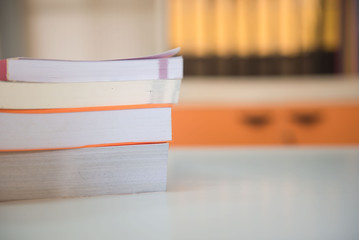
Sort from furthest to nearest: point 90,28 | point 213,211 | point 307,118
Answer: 1. point 90,28
2. point 307,118
3. point 213,211

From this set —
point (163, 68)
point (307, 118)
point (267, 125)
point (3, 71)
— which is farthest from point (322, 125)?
point (3, 71)

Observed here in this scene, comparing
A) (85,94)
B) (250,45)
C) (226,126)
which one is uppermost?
(250,45)

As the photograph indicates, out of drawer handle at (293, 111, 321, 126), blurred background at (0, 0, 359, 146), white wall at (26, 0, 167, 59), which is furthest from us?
white wall at (26, 0, 167, 59)

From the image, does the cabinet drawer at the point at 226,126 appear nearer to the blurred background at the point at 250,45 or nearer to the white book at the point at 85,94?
the blurred background at the point at 250,45

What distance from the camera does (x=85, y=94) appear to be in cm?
34

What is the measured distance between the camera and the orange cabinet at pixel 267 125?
1733mm

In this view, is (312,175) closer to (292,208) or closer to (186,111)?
(292,208)

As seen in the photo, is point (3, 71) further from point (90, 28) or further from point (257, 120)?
point (90, 28)

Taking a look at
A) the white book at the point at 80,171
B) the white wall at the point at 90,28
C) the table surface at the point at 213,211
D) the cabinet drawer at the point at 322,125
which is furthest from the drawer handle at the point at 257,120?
the white book at the point at 80,171

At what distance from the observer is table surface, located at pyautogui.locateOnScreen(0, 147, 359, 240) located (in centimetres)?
26

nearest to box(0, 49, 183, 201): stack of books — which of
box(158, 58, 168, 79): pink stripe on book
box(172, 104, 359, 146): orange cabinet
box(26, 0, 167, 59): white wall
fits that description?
box(158, 58, 168, 79): pink stripe on book

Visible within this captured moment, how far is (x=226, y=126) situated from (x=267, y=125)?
0.73ft

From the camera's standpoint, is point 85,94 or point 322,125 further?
point 322,125

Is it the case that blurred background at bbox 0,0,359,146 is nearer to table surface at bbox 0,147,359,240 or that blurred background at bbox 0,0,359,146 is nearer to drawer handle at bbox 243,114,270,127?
drawer handle at bbox 243,114,270,127
